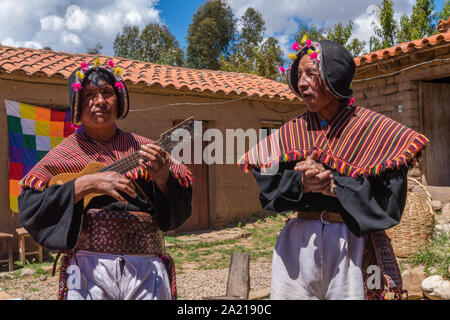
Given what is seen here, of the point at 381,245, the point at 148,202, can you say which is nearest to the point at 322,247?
the point at 381,245

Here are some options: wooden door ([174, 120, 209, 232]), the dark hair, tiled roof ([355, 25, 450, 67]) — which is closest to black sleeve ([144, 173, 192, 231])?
the dark hair

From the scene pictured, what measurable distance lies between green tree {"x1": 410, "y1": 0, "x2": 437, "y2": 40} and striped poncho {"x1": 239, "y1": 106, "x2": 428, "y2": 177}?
16.5m

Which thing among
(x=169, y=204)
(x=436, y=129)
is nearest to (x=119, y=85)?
(x=169, y=204)

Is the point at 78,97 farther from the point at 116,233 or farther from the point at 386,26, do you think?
the point at 386,26

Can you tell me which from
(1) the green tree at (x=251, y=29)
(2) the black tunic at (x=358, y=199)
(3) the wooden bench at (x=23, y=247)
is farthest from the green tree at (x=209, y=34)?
(2) the black tunic at (x=358, y=199)

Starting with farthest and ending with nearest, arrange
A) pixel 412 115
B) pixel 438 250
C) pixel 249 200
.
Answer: pixel 249 200 → pixel 412 115 → pixel 438 250

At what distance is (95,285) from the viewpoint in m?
1.97

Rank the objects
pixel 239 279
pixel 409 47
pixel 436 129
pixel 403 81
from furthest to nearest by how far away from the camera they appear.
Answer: pixel 436 129
pixel 403 81
pixel 409 47
pixel 239 279

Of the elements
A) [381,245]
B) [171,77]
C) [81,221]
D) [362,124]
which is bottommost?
[381,245]

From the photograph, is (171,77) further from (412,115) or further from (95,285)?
(95,285)

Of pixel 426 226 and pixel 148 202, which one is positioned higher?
pixel 148 202

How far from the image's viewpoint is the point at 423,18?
649 inches

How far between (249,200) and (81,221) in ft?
27.0

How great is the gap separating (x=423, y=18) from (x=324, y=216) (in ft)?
56.4
